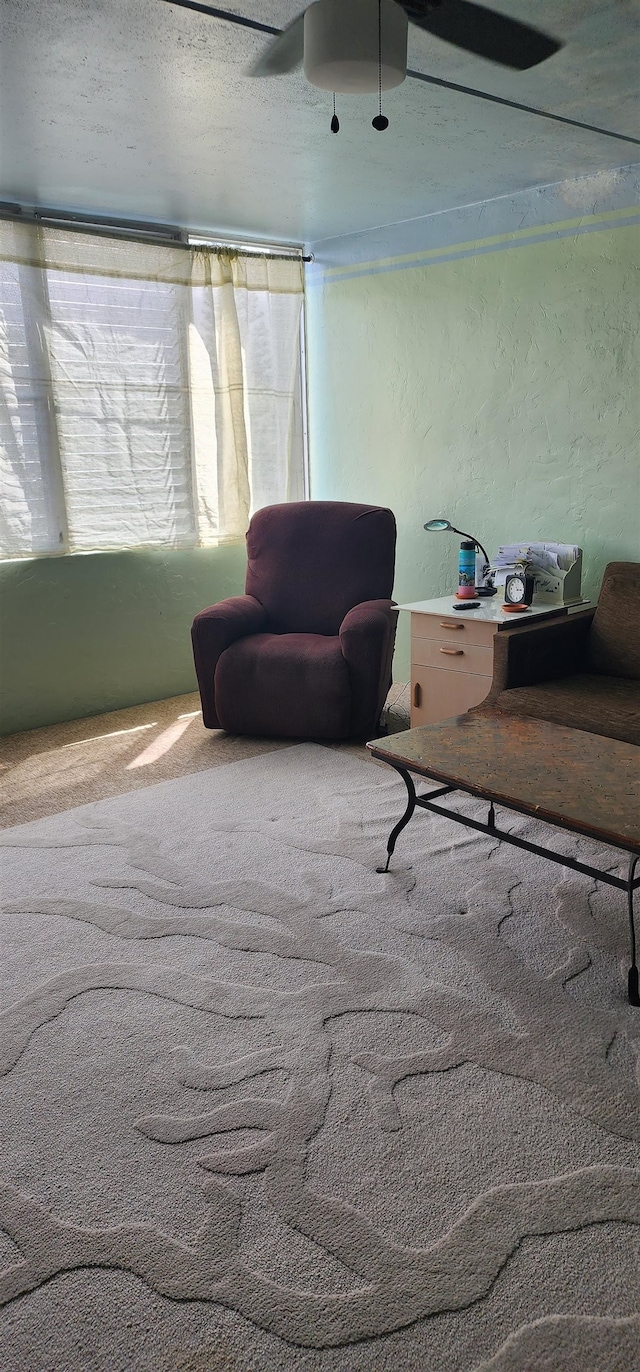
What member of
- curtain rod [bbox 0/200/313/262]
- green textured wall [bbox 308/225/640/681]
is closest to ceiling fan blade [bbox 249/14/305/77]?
green textured wall [bbox 308/225/640/681]

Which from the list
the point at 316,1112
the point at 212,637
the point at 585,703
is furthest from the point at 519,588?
the point at 316,1112

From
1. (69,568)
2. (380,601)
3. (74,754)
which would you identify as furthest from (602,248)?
(74,754)

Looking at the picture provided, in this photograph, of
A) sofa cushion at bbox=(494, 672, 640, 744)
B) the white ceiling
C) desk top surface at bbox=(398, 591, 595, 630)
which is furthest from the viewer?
desk top surface at bbox=(398, 591, 595, 630)

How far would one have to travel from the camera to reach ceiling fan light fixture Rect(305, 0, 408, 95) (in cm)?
215

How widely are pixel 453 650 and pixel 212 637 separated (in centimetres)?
105

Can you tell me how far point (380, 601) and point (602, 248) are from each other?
1659 millimetres

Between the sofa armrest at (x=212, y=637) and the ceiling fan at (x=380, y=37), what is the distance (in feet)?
6.97

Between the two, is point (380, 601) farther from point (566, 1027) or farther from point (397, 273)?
point (566, 1027)

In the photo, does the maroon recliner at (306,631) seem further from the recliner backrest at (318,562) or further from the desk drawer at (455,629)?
the desk drawer at (455,629)

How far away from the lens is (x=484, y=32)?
7.66 feet

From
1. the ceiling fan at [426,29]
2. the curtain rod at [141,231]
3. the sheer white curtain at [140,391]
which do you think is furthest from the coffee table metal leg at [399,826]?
the curtain rod at [141,231]

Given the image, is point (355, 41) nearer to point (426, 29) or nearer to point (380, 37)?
point (380, 37)

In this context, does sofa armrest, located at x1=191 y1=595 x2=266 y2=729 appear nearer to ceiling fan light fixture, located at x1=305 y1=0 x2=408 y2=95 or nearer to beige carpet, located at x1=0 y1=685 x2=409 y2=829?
beige carpet, located at x1=0 y1=685 x2=409 y2=829

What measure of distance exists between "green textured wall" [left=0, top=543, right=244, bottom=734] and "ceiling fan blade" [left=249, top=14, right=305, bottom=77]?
236 cm
